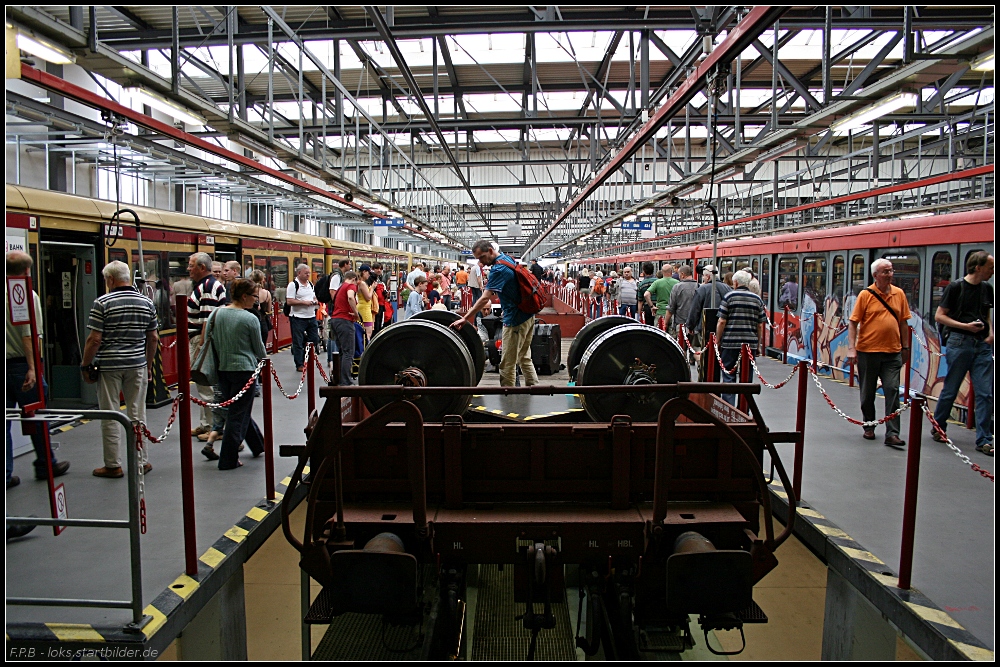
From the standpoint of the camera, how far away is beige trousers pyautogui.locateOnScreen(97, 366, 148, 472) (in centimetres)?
579

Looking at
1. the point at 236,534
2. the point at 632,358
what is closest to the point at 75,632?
the point at 236,534

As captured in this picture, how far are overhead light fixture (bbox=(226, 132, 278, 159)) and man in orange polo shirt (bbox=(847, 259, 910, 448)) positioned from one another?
8.62m

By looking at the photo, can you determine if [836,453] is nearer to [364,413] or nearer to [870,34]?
[364,413]

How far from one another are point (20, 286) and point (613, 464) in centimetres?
482

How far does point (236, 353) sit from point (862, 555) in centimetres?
589

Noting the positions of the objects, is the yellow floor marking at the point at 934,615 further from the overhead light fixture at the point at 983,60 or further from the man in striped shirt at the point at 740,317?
the overhead light fixture at the point at 983,60

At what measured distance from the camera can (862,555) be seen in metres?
4.57

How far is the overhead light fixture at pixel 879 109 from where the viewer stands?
6.98 metres

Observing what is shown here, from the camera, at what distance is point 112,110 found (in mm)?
6277

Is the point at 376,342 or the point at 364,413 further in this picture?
the point at 364,413

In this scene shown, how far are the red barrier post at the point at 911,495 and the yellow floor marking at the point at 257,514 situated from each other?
190 inches

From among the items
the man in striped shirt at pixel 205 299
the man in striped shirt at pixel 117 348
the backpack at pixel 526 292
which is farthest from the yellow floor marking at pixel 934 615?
the man in striped shirt at pixel 205 299

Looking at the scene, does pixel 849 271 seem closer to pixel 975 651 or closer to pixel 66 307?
pixel 975 651

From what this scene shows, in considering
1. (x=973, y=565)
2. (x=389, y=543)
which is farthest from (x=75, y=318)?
(x=973, y=565)
